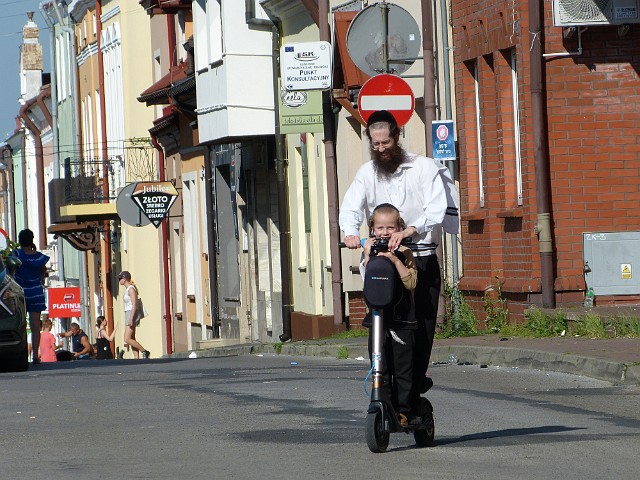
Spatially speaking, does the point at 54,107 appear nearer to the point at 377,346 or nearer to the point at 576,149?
the point at 576,149

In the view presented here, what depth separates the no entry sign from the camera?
17219mm

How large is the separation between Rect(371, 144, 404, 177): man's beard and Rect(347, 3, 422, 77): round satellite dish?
9575mm

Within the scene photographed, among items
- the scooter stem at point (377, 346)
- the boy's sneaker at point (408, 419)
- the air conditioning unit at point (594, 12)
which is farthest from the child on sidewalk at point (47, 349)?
the scooter stem at point (377, 346)

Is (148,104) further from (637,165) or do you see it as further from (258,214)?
(637,165)

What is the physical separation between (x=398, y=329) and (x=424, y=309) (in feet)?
0.65

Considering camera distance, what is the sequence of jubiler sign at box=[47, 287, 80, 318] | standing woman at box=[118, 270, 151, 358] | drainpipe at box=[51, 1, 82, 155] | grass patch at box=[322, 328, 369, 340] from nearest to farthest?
grass patch at box=[322, 328, 369, 340] < standing woman at box=[118, 270, 151, 358] < jubiler sign at box=[47, 287, 80, 318] < drainpipe at box=[51, 1, 82, 155]

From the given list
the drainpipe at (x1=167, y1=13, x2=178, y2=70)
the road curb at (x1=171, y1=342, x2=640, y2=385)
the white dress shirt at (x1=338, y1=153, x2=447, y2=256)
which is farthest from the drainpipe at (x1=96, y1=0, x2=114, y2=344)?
the white dress shirt at (x1=338, y1=153, x2=447, y2=256)

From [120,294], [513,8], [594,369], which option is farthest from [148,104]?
[594,369]

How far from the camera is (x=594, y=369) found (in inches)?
519

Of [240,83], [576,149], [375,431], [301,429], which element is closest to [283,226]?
[240,83]

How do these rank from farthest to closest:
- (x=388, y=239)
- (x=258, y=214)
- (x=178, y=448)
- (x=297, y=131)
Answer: (x=258, y=214) < (x=297, y=131) < (x=178, y=448) < (x=388, y=239)

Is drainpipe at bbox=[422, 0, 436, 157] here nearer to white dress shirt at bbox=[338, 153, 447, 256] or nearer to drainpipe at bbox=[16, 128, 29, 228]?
white dress shirt at bbox=[338, 153, 447, 256]

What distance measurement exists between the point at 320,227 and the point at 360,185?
18298 millimetres

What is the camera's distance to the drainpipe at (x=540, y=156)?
17734 millimetres
